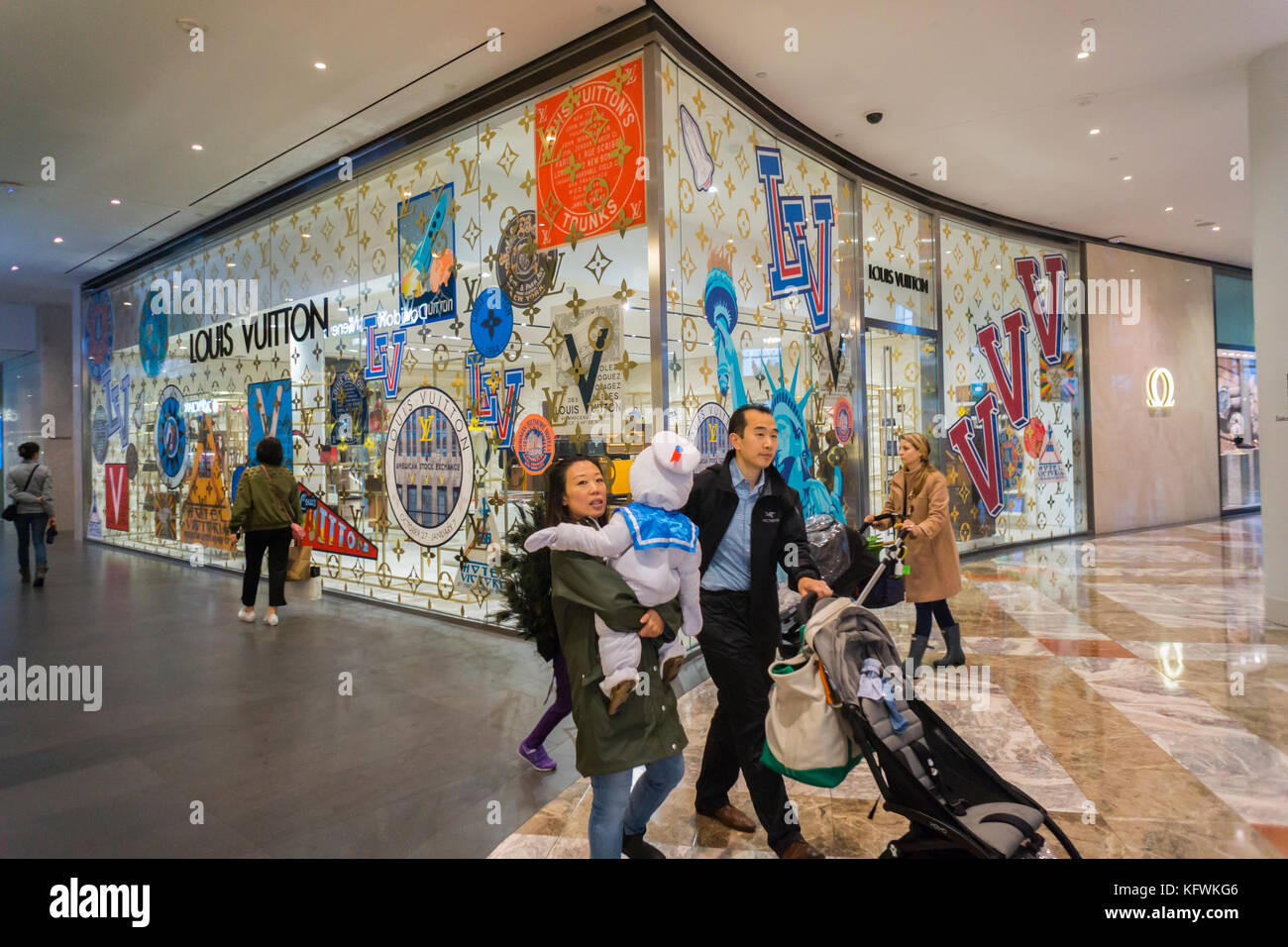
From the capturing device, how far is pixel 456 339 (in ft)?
19.8

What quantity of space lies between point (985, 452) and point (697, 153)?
235 inches

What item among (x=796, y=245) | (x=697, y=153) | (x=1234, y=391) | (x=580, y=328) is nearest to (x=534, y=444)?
(x=580, y=328)

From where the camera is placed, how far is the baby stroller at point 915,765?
6.73ft

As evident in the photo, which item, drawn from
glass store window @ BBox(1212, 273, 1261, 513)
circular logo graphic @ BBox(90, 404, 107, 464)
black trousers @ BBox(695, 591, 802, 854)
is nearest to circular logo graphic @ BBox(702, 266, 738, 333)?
black trousers @ BBox(695, 591, 802, 854)

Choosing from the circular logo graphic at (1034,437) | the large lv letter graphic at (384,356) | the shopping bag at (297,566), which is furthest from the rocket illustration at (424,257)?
the circular logo graphic at (1034,437)

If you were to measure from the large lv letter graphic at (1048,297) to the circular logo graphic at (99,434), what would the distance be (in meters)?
14.1

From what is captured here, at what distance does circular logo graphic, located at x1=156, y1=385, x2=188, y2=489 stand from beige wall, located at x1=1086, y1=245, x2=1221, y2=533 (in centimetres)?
1268

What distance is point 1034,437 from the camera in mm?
9766

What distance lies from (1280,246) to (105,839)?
769cm

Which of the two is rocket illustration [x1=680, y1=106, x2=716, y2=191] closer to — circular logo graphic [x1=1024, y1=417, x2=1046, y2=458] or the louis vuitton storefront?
the louis vuitton storefront

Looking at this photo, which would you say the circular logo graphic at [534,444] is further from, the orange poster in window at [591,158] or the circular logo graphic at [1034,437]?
the circular logo graphic at [1034,437]
